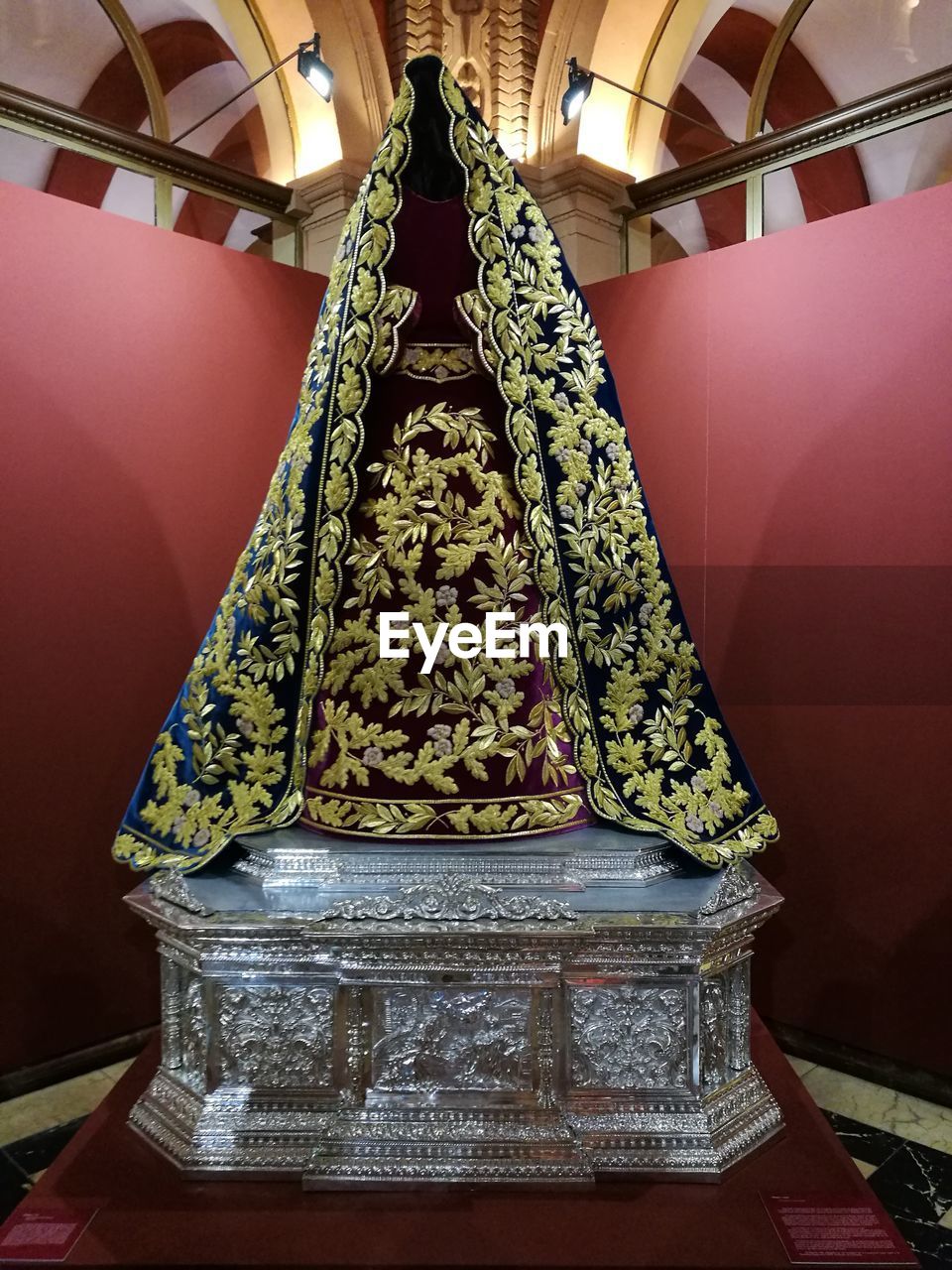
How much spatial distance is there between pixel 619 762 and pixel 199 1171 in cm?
107

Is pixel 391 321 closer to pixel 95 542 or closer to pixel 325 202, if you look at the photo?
pixel 95 542

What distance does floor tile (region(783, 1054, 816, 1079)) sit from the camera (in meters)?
2.44

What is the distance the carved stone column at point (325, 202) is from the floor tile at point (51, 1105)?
2593 millimetres

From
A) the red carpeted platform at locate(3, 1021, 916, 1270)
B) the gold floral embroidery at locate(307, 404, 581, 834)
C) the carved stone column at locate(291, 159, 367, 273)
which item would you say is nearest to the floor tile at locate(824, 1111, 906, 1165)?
the red carpeted platform at locate(3, 1021, 916, 1270)

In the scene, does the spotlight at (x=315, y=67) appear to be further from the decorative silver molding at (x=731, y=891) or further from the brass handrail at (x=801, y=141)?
the decorative silver molding at (x=731, y=891)

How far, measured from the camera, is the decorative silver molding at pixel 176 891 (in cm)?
166

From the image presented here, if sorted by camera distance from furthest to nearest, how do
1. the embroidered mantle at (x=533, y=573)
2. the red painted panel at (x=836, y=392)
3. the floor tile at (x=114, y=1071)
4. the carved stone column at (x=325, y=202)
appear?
the carved stone column at (x=325, y=202) < the floor tile at (x=114, y=1071) < the red painted panel at (x=836, y=392) < the embroidered mantle at (x=533, y=573)

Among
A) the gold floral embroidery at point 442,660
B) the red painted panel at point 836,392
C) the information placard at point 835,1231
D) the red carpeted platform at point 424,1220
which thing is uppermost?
the red painted panel at point 836,392

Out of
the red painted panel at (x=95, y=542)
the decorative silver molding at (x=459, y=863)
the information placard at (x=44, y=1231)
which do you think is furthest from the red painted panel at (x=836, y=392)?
the information placard at (x=44, y=1231)

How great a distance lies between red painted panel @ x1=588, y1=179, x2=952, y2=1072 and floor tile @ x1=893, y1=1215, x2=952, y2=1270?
0.56 metres

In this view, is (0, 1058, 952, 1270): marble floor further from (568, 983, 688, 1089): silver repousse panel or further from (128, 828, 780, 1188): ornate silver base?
(568, 983, 688, 1089): silver repousse panel

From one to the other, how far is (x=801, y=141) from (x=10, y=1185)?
134 inches

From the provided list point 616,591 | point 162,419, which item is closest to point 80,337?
point 162,419

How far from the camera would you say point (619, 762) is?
73.4 inches
